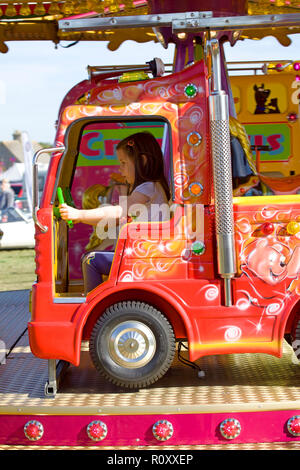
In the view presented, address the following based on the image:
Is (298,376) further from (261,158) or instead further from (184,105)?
(261,158)

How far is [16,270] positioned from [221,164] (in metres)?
9.77

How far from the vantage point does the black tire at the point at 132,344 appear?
3.64 metres

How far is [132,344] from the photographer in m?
3.66

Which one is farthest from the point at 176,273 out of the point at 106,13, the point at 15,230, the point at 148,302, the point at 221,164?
the point at 15,230

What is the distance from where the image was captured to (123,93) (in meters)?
3.70

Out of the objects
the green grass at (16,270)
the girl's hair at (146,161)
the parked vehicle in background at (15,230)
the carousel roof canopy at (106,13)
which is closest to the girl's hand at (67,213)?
the girl's hair at (146,161)

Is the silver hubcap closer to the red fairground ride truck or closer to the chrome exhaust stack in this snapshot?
the red fairground ride truck

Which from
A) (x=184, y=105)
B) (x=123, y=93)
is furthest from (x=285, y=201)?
(x=123, y=93)

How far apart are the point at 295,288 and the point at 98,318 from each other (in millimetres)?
1093

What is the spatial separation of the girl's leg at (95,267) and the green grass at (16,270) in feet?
22.2

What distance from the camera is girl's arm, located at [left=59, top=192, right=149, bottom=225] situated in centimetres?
374

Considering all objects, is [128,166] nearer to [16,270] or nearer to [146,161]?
[146,161]

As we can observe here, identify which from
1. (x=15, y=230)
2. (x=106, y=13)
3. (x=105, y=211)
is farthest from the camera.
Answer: (x=15, y=230)

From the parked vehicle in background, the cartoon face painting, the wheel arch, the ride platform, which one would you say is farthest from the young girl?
the parked vehicle in background
